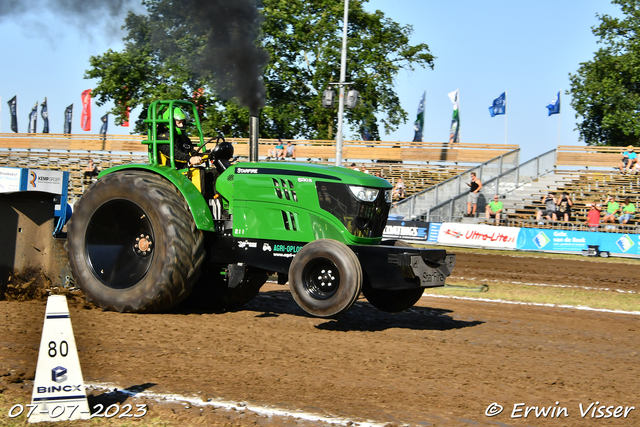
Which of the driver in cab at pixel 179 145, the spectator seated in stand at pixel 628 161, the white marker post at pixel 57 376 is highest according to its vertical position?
the spectator seated in stand at pixel 628 161

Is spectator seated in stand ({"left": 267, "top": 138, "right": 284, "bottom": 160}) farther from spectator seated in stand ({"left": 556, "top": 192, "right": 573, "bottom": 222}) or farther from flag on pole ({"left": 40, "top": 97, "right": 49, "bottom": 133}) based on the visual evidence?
flag on pole ({"left": 40, "top": 97, "right": 49, "bottom": 133})

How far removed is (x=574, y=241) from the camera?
67.8 feet

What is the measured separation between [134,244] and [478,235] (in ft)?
53.1

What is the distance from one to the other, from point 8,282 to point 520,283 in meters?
8.92

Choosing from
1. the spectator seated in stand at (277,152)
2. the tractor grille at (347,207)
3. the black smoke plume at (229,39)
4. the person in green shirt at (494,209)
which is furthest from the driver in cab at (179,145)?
the spectator seated in stand at (277,152)

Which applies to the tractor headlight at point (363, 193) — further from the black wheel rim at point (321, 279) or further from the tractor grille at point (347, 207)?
the black wheel rim at point (321, 279)

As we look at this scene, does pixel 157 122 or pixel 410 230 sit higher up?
pixel 157 122

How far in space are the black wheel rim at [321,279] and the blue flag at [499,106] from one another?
2987 cm

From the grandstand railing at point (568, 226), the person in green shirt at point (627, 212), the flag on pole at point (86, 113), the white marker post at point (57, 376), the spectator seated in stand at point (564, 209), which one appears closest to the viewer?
the white marker post at point (57, 376)

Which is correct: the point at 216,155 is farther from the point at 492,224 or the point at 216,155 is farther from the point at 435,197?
the point at 435,197

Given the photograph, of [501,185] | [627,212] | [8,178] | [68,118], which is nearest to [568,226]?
A: [627,212]

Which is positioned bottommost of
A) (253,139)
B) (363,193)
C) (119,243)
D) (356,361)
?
(356,361)

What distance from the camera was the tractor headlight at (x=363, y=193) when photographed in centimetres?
689

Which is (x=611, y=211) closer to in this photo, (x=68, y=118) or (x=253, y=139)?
(x=253, y=139)
